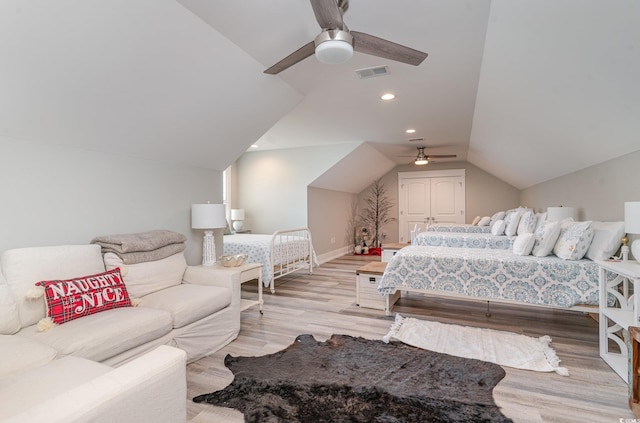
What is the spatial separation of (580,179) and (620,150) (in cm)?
120

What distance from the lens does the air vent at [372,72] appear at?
2930 mm

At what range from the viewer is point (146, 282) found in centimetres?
258

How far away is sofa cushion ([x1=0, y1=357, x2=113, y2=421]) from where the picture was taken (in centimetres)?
117

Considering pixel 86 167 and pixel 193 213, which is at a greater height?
pixel 86 167

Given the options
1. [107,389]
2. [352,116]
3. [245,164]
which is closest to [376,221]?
[245,164]

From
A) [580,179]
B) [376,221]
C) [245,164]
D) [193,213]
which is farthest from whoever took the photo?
[376,221]

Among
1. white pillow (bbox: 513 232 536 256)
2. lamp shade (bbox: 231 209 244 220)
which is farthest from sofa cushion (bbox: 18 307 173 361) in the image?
lamp shade (bbox: 231 209 244 220)

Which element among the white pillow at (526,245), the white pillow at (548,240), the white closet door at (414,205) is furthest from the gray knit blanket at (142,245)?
the white closet door at (414,205)

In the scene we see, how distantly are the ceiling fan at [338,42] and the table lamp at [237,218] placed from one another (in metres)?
Answer: 4.43

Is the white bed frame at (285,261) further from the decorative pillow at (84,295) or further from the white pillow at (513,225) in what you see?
the white pillow at (513,225)

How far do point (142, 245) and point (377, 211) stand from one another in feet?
23.0

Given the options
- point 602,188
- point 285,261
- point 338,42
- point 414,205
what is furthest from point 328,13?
point 414,205

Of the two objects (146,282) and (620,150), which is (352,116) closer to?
(620,150)

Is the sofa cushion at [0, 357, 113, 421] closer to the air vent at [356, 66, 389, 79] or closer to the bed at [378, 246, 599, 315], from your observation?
the bed at [378, 246, 599, 315]
